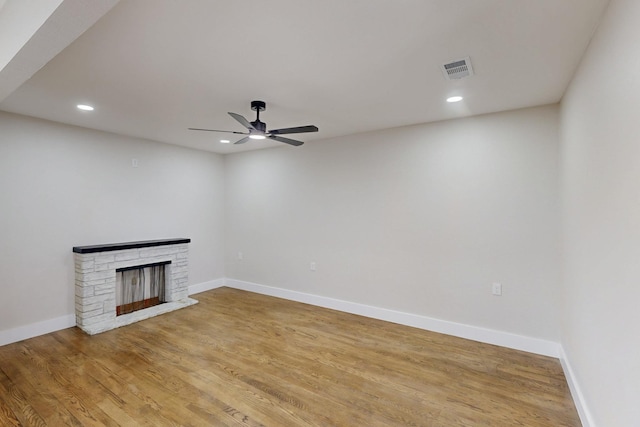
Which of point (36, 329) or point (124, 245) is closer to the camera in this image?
point (36, 329)

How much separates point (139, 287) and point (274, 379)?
2.93 metres

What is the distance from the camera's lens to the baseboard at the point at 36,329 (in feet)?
10.9

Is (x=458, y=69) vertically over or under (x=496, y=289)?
over

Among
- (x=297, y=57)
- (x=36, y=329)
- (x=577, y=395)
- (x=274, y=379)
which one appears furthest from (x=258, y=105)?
(x=36, y=329)

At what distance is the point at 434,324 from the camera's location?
3689 millimetres

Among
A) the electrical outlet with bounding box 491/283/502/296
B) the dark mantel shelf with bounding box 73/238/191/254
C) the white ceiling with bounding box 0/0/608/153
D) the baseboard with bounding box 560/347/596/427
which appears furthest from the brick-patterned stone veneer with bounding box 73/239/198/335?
the baseboard with bounding box 560/347/596/427

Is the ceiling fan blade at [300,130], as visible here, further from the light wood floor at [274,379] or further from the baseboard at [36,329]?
the baseboard at [36,329]

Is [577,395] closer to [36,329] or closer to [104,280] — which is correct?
[104,280]

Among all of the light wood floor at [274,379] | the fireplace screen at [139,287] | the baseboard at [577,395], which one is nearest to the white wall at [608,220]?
the baseboard at [577,395]

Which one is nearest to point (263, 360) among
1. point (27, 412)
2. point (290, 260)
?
point (27, 412)

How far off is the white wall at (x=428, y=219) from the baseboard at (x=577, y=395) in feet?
1.49

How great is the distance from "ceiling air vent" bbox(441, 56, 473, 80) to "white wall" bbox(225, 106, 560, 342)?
3.95 ft

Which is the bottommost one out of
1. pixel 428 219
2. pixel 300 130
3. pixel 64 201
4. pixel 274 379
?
pixel 274 379

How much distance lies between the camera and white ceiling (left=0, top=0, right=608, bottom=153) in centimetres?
162
